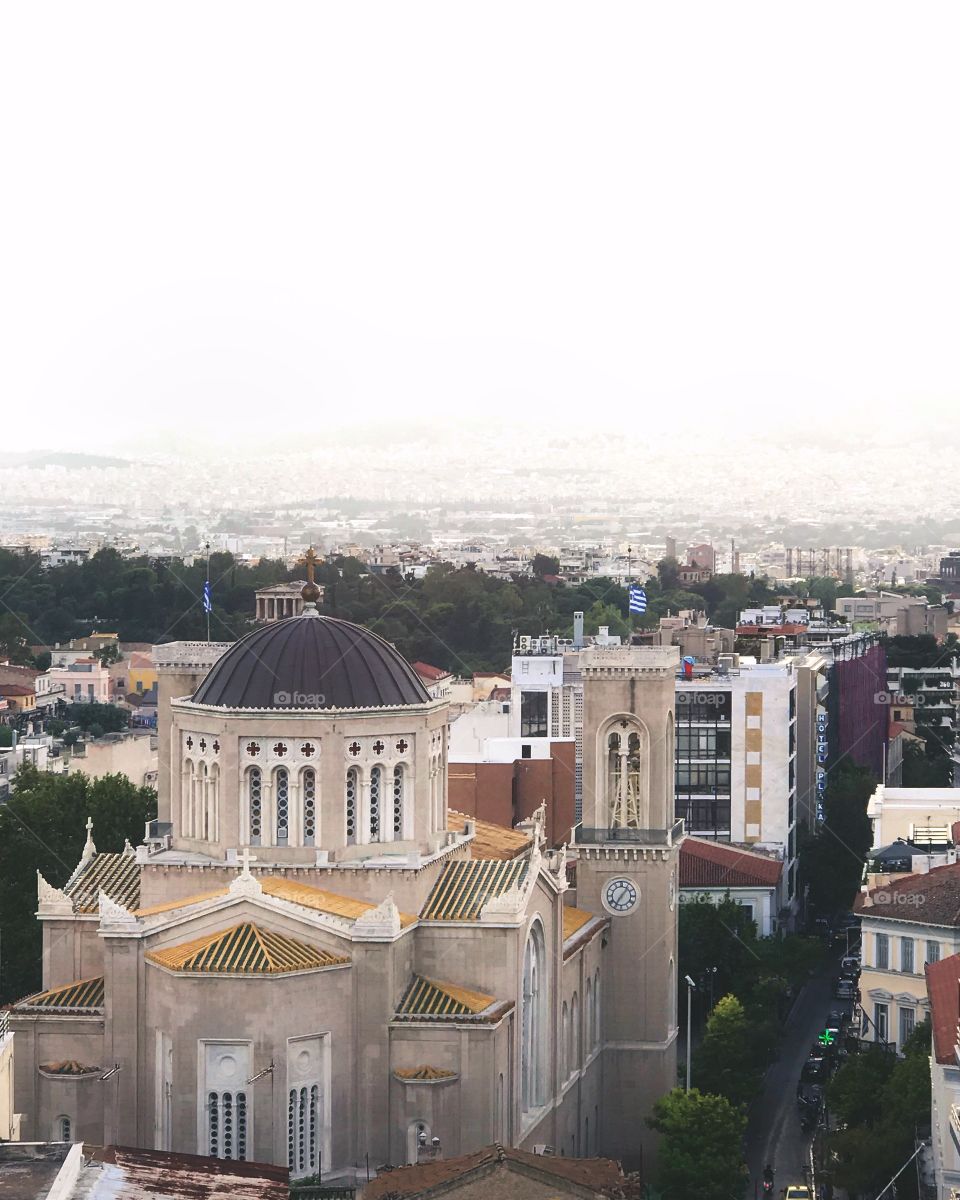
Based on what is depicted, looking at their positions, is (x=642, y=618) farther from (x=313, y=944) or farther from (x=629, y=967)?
(x=313, y=944)

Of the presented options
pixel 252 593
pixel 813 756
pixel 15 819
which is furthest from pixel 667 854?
pixel 252 593

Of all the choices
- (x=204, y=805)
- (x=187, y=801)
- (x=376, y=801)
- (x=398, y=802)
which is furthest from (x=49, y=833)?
(x=376, y=801)

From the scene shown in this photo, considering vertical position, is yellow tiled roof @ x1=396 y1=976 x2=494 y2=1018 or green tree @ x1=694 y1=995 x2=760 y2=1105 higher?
yellow tiled roof @ x1=396 y1=976 x2=494 y2=1018

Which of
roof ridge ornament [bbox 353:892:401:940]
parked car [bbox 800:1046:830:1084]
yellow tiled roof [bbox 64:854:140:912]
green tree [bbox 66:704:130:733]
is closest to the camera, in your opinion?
roof ridge ornament [bbox 353:892:401:940]

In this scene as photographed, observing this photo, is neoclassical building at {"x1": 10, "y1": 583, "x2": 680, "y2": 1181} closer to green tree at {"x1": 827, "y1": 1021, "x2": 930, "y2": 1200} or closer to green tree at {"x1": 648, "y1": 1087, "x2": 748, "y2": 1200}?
green tree at {"x1": 648, "y1": 1087, "x2": 748, "y2": 1200}

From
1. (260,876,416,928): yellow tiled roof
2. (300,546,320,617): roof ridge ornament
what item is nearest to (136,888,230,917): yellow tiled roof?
(260,876,416,928): yellow tiled roof

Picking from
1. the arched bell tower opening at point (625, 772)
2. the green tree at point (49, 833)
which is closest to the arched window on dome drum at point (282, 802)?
the arched bell tower opening at point (625, 772)
